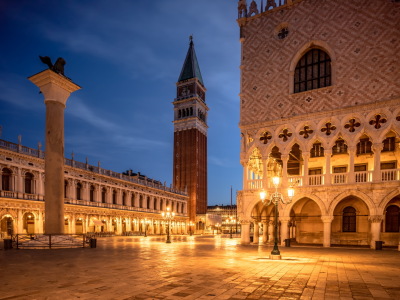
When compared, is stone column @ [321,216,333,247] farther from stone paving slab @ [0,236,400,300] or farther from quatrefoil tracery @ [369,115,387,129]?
stone paving slab @ [0,236,400,300]

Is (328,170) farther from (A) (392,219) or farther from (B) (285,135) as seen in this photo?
(A) (392,219)

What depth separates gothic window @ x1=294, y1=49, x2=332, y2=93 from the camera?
2302 cm

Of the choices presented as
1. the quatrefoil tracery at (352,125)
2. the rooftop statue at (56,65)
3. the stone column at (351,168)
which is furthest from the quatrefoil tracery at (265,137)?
the rooftop statue at (56,65)

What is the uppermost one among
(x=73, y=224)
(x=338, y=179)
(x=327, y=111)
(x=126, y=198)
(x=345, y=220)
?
(x=327, y=111)

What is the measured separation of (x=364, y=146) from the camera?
922 inches

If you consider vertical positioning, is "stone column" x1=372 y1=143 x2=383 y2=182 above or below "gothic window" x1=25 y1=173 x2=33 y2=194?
above

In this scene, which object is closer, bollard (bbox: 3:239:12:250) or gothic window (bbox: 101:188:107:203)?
bollard (bbox: 3:239:12:250)

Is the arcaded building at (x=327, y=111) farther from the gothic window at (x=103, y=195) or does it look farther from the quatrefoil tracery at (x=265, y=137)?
the gothic window at (x=103, y=195)

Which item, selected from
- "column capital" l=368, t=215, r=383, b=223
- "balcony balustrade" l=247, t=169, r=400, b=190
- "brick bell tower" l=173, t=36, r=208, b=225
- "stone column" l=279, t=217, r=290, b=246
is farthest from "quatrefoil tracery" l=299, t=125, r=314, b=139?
"brick bell tower" l=173, t=36, r=208, b=225

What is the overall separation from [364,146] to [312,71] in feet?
23.5

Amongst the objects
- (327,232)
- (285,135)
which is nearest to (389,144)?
(285,135)

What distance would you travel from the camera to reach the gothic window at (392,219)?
21.5m

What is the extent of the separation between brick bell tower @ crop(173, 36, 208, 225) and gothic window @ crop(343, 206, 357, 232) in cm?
5571

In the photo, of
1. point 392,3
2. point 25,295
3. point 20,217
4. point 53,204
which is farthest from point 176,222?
point 25,295
